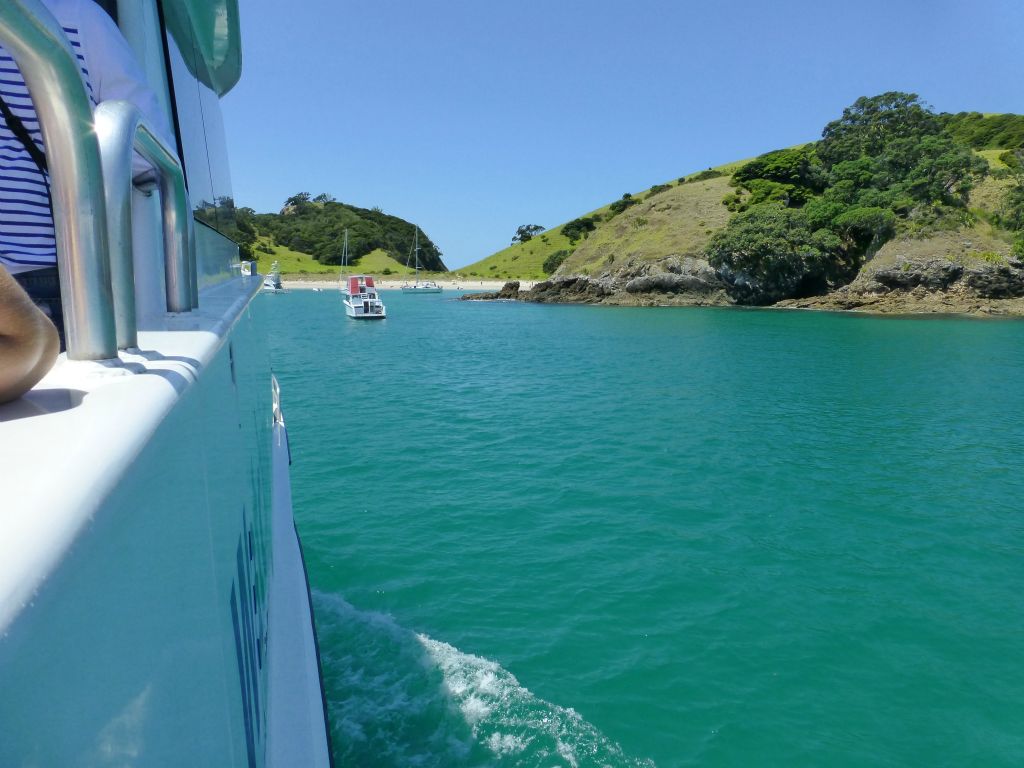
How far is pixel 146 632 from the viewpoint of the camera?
3.21 ft

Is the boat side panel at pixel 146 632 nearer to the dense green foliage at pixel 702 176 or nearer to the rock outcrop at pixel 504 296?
the rock outcrop at pixel 504 296

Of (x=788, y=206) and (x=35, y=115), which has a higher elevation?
(x=788, y=206)

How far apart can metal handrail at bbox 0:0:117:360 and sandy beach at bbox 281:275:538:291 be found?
323 ft

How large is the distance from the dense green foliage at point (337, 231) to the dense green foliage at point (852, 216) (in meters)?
83.3

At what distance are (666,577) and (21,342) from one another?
24.7ft

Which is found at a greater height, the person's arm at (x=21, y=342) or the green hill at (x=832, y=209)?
the green hill at (x=832, y=209)

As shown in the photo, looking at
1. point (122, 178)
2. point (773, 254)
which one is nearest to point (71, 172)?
point (122, 178)

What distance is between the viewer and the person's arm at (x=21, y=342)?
89 cm

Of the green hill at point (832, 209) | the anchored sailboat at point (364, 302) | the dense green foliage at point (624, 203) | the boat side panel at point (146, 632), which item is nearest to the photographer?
the boat side panel at point (146, 632)

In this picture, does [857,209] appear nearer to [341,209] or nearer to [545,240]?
[545,240]

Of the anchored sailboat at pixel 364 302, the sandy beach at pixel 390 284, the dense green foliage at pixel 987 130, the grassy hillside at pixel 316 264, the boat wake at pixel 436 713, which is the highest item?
the dense green foliage at pixel 987 130

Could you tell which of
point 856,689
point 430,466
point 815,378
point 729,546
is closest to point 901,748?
point 856,689

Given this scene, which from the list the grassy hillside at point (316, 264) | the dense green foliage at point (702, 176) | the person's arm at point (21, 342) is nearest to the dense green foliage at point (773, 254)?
the dense green foliage at point (702, 176)

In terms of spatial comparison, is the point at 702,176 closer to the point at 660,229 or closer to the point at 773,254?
the point at 660,229
